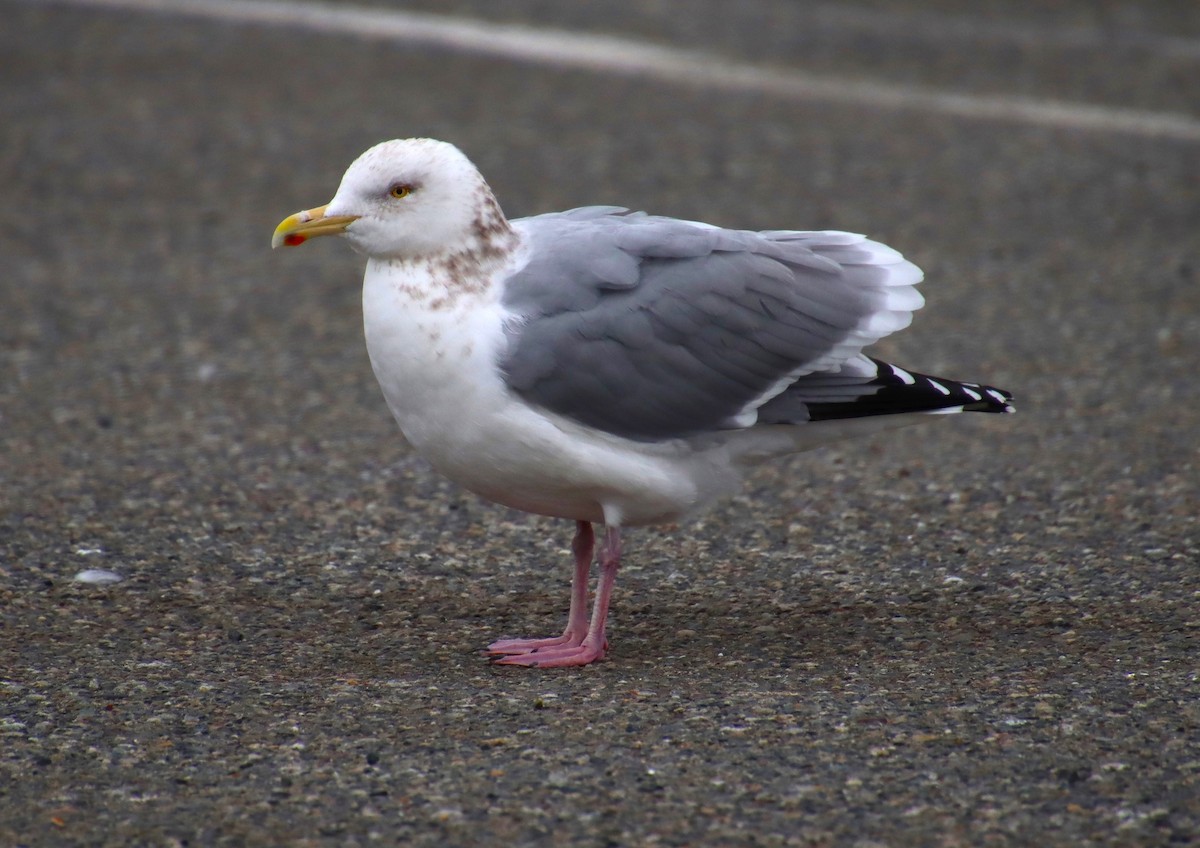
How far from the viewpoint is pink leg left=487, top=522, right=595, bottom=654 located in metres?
4.07

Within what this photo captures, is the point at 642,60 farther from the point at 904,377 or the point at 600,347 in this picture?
the point at 600,347

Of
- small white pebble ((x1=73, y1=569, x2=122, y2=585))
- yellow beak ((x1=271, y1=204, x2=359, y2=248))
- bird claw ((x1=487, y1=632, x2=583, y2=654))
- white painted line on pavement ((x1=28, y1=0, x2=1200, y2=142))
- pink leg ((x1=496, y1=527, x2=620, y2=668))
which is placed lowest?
small white pebble ((x1=73, y1=569, x2=122, y2=585))

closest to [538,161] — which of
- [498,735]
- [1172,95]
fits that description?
[1172,95]

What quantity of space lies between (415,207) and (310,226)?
0.96 feet

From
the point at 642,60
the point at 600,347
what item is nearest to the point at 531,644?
the point at 600,347

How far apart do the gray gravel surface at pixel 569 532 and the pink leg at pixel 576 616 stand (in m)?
0.12

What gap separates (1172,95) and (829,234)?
21.2 feet

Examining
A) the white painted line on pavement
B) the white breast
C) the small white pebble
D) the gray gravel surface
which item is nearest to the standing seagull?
the white breast

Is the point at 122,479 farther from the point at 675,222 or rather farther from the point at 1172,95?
the point at 1172,95

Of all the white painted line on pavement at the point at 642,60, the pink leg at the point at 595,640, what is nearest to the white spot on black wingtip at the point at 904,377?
the pink leg at the point at 595,640

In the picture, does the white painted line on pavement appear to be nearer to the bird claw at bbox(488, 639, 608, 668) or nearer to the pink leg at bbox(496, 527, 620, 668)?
the pink leg at bbox(496, 527, 620, 668)

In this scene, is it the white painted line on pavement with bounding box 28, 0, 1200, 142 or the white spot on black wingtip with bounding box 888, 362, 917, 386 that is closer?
the white spot on black wingtip with bounding box 888, 362, 917, 386

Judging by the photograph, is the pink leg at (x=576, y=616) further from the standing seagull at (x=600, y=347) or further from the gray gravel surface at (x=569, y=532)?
the gray gravel surface at (x=569, y=532)

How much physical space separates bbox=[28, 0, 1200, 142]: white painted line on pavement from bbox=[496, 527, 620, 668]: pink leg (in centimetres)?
625
